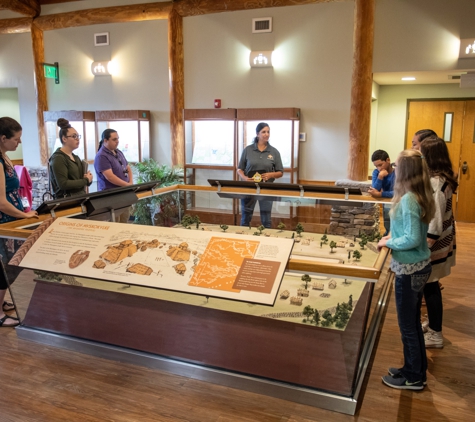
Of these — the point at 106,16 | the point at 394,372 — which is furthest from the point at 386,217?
the point at 106,16

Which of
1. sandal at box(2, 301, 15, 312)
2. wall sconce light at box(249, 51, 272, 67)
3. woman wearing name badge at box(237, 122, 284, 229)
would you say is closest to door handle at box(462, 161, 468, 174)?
wall sconce light at box(249, 51, 272, 67)

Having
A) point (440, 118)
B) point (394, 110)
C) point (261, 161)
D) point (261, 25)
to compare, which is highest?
point (261, 25)

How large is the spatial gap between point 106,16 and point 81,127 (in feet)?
6.92

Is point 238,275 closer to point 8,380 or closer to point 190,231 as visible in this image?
point 190,231

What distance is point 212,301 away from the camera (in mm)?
2768

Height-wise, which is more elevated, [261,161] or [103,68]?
[103,68]

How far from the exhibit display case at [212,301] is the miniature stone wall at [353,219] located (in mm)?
Result: 223

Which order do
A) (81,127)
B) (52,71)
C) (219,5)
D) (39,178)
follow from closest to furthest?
(219,5) → (81,127) → (52,71) → (39,178)

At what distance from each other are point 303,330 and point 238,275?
527 mm

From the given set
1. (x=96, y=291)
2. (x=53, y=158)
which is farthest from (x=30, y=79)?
(x=96, y=291)

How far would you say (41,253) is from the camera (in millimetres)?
2791

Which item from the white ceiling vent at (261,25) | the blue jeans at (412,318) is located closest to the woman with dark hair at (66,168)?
the blue jeans at (412,318)

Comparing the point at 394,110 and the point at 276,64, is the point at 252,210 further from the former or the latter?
the point at 394,110

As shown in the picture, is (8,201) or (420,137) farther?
(420,137)
